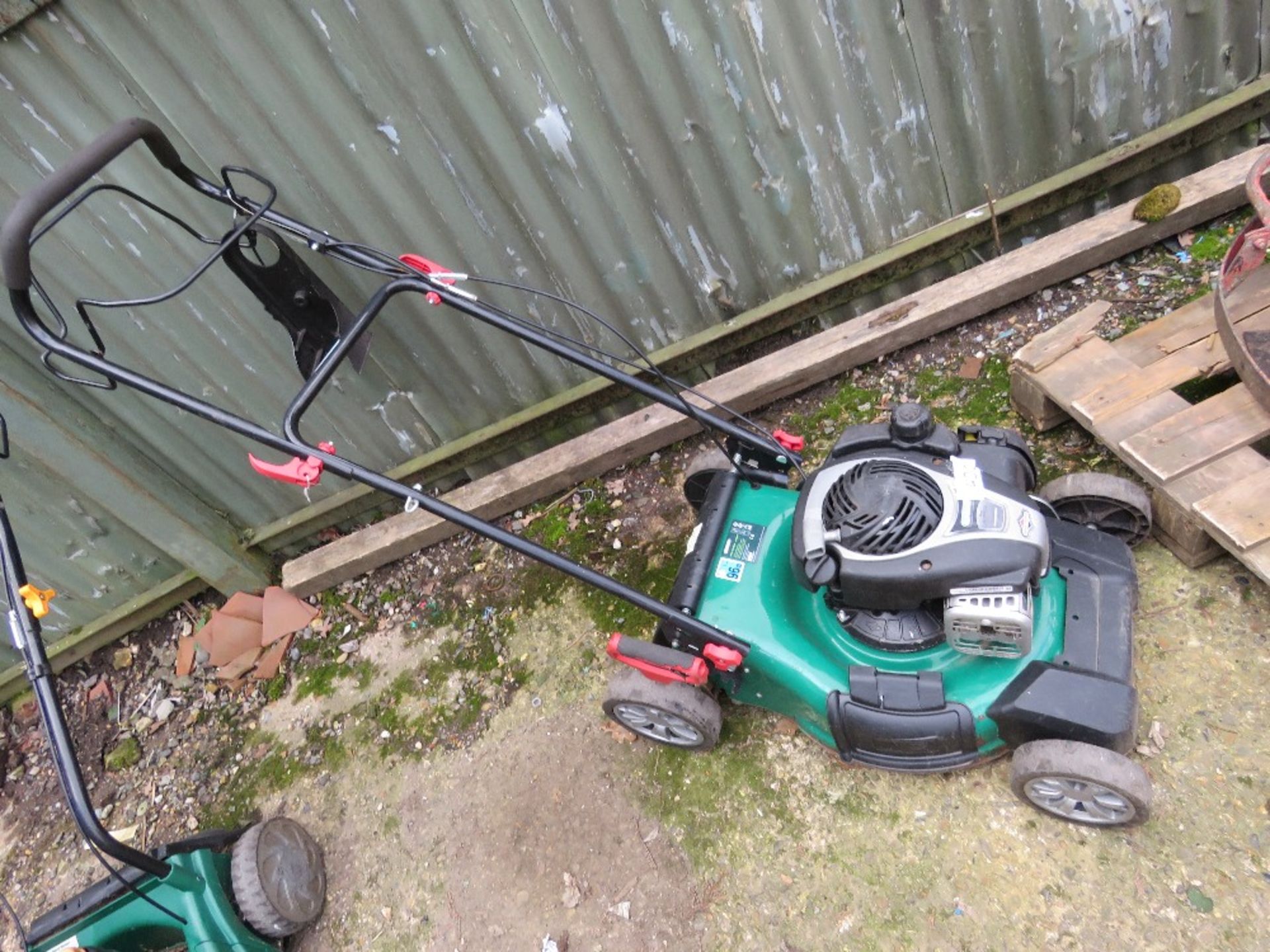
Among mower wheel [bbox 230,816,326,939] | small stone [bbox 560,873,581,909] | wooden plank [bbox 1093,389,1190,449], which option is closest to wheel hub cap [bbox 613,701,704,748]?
small stone [bbox 560,873,581,909]

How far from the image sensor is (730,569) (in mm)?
2133

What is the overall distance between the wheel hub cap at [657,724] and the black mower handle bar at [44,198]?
5.33 feet

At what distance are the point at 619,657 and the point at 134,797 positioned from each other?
2.02 metres

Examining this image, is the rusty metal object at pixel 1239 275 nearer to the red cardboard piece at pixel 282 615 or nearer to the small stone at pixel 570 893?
the small stone at pixel 570 893

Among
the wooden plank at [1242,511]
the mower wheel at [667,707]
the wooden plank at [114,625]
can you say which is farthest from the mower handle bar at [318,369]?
the wooden plank at [114,625]

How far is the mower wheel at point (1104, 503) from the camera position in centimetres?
219

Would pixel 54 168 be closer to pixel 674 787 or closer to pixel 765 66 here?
pixel 765 66

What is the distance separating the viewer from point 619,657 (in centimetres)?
206

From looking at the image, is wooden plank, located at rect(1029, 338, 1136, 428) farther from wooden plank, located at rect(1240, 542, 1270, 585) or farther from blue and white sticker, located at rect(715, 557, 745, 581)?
blue and white sticker, located at rect(715, 557, 745, 581)

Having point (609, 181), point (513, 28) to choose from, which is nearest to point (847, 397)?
point (609, 181)

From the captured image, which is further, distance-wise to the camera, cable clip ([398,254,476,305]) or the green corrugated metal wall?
the green corrugated metal wall

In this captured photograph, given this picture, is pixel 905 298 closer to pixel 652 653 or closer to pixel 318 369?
pixel 652 653

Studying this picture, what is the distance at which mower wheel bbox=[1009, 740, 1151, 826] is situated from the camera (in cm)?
180

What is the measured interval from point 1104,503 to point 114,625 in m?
3.47
